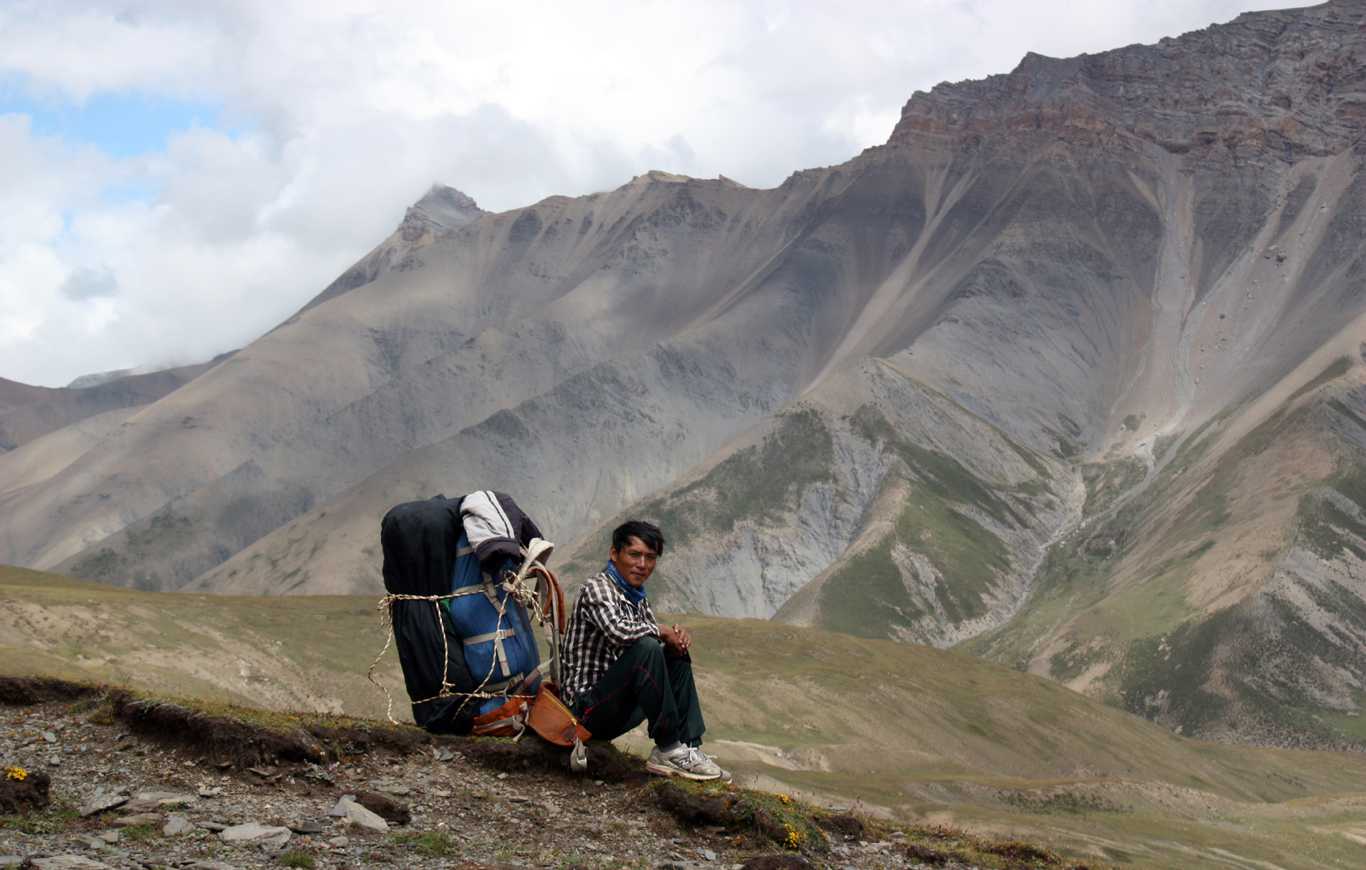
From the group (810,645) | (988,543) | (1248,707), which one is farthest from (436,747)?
(988,543)

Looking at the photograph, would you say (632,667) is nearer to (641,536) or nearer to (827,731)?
(641,536)

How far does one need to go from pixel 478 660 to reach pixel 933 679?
7343 centimetres

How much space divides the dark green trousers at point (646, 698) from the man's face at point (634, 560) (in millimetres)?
750

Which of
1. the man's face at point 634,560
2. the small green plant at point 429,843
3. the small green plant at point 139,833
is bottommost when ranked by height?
the small green plant at point 429,843

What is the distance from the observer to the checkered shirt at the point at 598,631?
13.3 meters

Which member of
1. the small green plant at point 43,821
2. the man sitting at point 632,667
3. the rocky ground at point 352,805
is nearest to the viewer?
the small green plant at point 43,821

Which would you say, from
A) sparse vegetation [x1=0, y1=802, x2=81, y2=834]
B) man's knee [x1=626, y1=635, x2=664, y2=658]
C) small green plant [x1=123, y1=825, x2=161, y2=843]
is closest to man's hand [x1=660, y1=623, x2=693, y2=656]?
man's knee [x1=626, y1=635, x2=664, y2=658]

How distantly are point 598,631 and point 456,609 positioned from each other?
1.42 meters

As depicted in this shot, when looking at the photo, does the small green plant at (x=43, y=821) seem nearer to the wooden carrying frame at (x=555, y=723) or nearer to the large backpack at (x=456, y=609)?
the large backpack at (x=456, y=609)

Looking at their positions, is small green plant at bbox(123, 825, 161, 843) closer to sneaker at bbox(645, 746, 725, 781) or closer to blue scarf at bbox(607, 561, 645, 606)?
sneaker at bbox(645, 746, 725, 781)

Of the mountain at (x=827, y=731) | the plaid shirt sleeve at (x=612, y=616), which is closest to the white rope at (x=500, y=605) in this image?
the plaid shirt sleeve at (x=612, y=616)

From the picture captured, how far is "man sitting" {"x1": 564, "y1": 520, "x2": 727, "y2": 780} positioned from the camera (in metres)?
13.3

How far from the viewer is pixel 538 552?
44.6 ft

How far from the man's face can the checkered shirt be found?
192 millimetres
